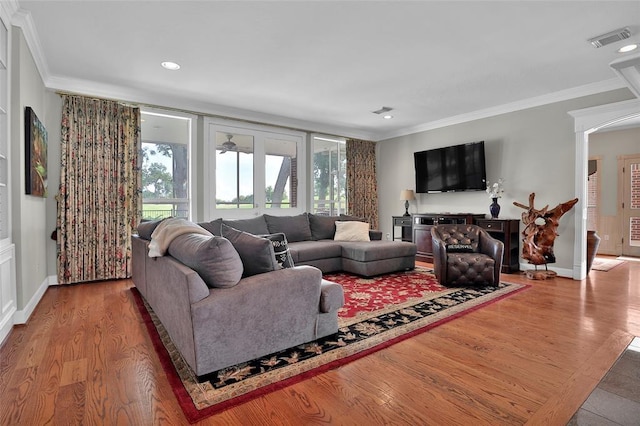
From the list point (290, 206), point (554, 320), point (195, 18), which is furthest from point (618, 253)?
point (195, 18)

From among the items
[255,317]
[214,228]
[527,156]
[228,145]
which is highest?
[228,145]

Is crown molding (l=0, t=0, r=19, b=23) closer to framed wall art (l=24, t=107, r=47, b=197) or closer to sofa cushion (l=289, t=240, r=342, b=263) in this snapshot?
framed wall art (l=24, t=107, r=47, b=197)

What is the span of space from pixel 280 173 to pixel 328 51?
3.04 m

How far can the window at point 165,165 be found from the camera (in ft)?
16.1

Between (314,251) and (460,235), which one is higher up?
(460,235)

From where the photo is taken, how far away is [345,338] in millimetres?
2455

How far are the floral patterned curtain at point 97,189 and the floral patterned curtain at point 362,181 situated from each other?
3.93m

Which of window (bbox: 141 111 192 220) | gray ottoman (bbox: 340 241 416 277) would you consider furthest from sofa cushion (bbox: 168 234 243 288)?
window (bbox: 141 111 192 220)

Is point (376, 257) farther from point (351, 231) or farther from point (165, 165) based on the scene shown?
point (165, 165)

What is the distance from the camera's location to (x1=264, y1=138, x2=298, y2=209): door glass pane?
237 inches

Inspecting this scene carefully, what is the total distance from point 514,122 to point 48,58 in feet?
19.9

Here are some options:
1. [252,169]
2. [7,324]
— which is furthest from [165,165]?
[7,324]

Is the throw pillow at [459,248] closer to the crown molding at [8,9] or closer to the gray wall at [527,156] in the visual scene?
the gray wall at [527,156]

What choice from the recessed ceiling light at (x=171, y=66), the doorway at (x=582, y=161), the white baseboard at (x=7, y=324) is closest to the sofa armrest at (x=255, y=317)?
the white baseboard at (x=7, y=324)
